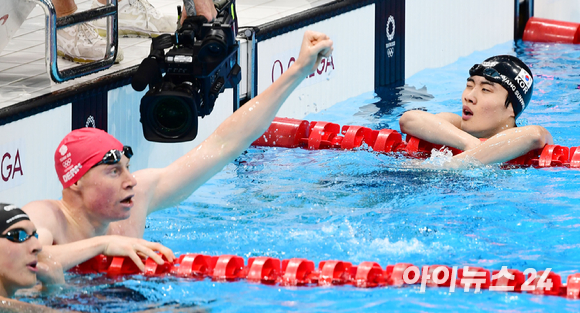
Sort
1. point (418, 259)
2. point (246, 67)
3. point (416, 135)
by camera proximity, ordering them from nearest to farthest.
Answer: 1. point (418, 259)
2. point (416, 135)
3. point (246, 67)

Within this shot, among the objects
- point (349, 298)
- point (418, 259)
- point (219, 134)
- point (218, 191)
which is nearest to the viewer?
point (349, 298)

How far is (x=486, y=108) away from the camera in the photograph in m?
4.77

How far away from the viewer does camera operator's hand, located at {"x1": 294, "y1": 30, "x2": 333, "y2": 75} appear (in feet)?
8.70

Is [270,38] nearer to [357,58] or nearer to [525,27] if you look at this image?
[357,58]

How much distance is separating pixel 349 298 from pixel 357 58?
4268 mm

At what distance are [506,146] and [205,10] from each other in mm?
1736

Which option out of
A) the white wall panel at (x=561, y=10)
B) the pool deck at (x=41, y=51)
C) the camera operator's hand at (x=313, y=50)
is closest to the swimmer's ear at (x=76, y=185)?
the camera operator's hand at (x=313, y=50)

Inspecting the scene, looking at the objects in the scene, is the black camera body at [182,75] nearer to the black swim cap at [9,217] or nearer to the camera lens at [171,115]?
the camera lens at [171,115]

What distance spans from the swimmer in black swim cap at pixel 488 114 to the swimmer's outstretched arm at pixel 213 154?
1.99 meters

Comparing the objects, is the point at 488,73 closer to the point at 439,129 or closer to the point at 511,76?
the point at 511,76

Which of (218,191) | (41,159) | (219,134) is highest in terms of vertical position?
(219,134)

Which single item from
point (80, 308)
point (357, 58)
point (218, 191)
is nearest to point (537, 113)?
point (357, 58)

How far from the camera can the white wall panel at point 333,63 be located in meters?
5.86

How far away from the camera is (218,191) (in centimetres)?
446
